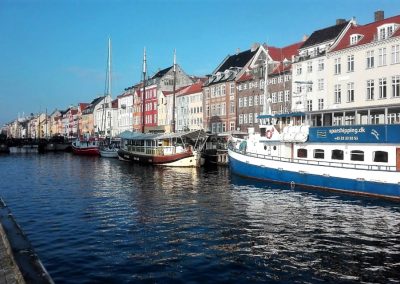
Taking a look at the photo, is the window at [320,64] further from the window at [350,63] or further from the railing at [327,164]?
the railing at [327,164]

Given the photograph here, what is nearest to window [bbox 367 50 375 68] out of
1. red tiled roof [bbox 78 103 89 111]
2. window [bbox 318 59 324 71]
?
window [bbox 318 59 324 71]

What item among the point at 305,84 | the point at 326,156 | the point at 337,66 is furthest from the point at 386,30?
the point at 326,156

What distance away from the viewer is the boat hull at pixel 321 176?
92.6 ft

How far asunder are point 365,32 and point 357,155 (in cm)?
2720

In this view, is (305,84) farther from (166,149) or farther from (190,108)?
(190,108)

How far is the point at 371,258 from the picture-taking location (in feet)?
50.1

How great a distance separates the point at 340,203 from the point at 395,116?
10987mm

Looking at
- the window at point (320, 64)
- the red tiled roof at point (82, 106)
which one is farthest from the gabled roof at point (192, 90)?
the red tiled roof at point (82, 106)

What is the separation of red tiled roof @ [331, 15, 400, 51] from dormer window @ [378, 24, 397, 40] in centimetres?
66

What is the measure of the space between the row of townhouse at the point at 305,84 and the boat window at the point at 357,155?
7.26ft

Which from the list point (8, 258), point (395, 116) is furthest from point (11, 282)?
point (395, 116)

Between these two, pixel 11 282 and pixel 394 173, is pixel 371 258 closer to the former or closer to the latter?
pixel 11 282

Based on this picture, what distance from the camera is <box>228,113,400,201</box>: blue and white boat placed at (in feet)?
94.4

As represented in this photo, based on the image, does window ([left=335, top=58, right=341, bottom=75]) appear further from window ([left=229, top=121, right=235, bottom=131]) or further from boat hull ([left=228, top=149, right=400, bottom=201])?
window ([left=229, top=121, right=235, bottom=131])
